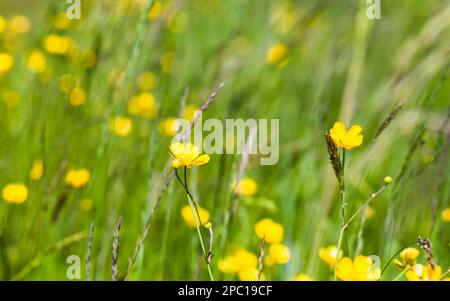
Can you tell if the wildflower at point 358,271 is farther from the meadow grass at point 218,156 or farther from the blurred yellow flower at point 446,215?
the blurred yellow flower at point 446,215

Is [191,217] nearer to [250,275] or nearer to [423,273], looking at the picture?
[250,275]

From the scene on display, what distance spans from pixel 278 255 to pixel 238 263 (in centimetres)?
8

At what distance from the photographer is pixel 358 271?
0.93 metres

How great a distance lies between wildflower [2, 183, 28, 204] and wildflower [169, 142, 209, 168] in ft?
2.16

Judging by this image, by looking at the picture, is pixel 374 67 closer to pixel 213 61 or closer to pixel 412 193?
pixel 213 61

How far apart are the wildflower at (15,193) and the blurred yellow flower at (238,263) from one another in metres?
0.49

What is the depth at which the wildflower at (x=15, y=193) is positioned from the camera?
1.42m

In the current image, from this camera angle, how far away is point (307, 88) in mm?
2250

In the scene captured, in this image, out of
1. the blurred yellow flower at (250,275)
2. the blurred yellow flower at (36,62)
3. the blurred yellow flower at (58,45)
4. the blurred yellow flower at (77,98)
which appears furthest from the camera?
the blurred yellow flower at (58,45)

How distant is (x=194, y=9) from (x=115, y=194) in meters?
1.79

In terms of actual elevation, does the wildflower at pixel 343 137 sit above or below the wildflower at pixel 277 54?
below

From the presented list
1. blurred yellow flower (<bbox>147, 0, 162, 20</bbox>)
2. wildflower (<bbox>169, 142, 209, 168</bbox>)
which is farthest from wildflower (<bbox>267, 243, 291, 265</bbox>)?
blurred yellow flower (<bbox>147, 0, 162, 20</bbox>)

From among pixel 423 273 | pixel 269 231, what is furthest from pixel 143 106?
pixel 423 273

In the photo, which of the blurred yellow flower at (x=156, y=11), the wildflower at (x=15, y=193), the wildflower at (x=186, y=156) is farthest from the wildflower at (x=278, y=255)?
the blurred yellow flower at (x=156, y=11)
